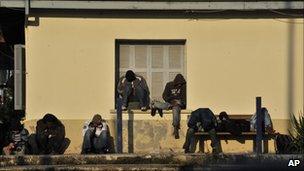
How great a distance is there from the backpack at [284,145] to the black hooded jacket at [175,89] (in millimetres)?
2244

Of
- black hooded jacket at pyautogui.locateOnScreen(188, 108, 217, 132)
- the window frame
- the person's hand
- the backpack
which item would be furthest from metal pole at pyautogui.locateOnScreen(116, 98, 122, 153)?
the backpack

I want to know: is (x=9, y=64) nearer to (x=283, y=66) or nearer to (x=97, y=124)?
(x=97, y=124)

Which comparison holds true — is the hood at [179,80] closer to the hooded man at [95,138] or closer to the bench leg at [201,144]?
the bench leg at [201,144]

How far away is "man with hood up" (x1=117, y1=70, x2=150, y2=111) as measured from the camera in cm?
1597

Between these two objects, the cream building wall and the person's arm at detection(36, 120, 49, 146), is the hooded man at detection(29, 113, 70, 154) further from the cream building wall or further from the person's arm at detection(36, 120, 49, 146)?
the cream building wall

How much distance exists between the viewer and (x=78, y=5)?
1556 cm

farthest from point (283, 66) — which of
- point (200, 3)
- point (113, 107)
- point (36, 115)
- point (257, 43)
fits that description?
point (36, 115)

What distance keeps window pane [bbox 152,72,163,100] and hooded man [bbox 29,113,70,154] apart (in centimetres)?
232

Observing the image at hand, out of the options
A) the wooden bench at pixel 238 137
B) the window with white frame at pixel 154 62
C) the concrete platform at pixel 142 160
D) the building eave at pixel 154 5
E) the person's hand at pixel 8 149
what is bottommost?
the concrete platform at pixel 142 160

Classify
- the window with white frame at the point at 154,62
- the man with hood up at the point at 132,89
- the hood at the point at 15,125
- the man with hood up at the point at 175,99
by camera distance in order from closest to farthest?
1. the man with hood up at the point at 175,99
2. the man with hood up at the point at 132,89
3. the window with white frame at the point at 154,62
4. the hood at the point at 15,125

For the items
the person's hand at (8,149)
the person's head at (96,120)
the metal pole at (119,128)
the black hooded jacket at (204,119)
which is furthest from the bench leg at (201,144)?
the person's hand at (8,149)

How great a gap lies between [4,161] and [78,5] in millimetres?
3803

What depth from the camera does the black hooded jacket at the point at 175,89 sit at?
16.0 m

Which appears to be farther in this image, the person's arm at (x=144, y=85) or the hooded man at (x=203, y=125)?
the person's arm at (x=144, y=85)
